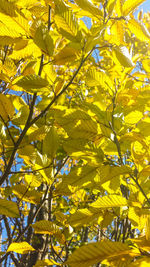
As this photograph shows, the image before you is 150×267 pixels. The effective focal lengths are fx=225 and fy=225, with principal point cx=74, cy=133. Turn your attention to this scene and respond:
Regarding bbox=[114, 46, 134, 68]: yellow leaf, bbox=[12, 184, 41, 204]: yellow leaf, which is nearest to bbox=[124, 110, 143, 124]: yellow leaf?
bbox=[114, 46, 134, 68]: yellow leaf

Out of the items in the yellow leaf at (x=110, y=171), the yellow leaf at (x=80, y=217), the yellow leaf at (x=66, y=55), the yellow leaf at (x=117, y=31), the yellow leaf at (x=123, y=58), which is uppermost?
the yellow leaf at (x=117, y=31)

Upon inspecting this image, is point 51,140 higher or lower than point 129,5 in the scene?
lower

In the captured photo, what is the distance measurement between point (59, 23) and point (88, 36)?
11 centimetres

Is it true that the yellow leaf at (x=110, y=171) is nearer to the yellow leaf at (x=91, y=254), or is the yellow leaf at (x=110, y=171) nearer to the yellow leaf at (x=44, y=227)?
the yellow leaf at (x=91, y=254)

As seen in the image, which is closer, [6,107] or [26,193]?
[6,107]

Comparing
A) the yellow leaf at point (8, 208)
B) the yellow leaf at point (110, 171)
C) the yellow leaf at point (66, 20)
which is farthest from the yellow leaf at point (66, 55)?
the yellow leaf at point (8, 208)

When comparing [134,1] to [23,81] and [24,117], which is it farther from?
[24,117]

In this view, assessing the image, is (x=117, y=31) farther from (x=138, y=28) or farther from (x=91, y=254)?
(x=91, y=254)

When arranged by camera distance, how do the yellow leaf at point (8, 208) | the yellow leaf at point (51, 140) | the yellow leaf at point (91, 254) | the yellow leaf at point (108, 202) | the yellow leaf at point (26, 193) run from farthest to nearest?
the yellow leaf at point (26, 193) < the yellow leaf at point (51, 140) < the yellow leaf at point (8, 208) < the yellow leaf at point (108, 202) < the yellow leaf at point (91, 254)

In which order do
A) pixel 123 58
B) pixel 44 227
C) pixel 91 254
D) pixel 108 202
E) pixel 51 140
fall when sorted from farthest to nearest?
pixel 44 227
pixel 51 140
pixel 123 58
pixel 108 202
pixel 91 254

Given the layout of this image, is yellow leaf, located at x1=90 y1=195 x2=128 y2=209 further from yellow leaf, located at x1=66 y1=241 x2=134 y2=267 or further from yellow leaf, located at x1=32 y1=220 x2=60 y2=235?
yellow leaf, located at x1=32 y1=220 x2=60 y2=235

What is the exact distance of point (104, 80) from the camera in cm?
96

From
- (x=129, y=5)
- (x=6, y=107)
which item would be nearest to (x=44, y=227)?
(x=6, y=107)

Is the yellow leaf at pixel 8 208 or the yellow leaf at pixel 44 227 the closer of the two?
the yellow leaf at pixel 8 208
